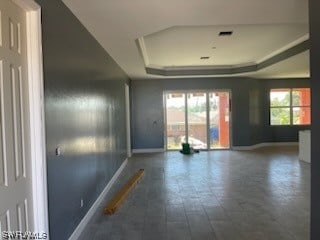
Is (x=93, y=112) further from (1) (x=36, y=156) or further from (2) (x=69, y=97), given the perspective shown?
(1) (x=36, y=156)

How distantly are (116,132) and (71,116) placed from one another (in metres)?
3.27

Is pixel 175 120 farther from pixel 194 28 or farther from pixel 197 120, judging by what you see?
pixel 194 28

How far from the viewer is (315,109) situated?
239cm

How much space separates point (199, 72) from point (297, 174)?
4433mm

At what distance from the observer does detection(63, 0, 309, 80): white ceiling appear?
3.05 meters

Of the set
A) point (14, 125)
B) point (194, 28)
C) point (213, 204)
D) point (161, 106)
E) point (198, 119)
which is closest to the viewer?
point (14, 125)

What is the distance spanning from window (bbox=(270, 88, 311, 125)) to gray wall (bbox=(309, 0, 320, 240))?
28.6 ft

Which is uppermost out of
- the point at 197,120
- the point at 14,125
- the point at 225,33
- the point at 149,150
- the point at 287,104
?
the point at 225,33

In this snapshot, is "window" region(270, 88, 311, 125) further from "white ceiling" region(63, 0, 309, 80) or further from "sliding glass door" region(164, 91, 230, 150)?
"white ceiling" region(63, 0, 309, 80)

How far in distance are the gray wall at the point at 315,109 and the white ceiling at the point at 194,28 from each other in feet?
2.48

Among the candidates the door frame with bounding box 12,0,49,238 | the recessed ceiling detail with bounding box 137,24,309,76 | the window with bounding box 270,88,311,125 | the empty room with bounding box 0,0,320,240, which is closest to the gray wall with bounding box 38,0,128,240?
the empty room with bounding box 0,0,320,240

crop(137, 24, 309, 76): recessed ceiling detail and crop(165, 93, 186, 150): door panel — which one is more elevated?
crop(137, 24, 309, 76): recessed ceiling detail

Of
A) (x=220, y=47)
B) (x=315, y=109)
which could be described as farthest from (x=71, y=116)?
(x=220, y=47)

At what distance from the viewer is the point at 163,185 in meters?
5.41
